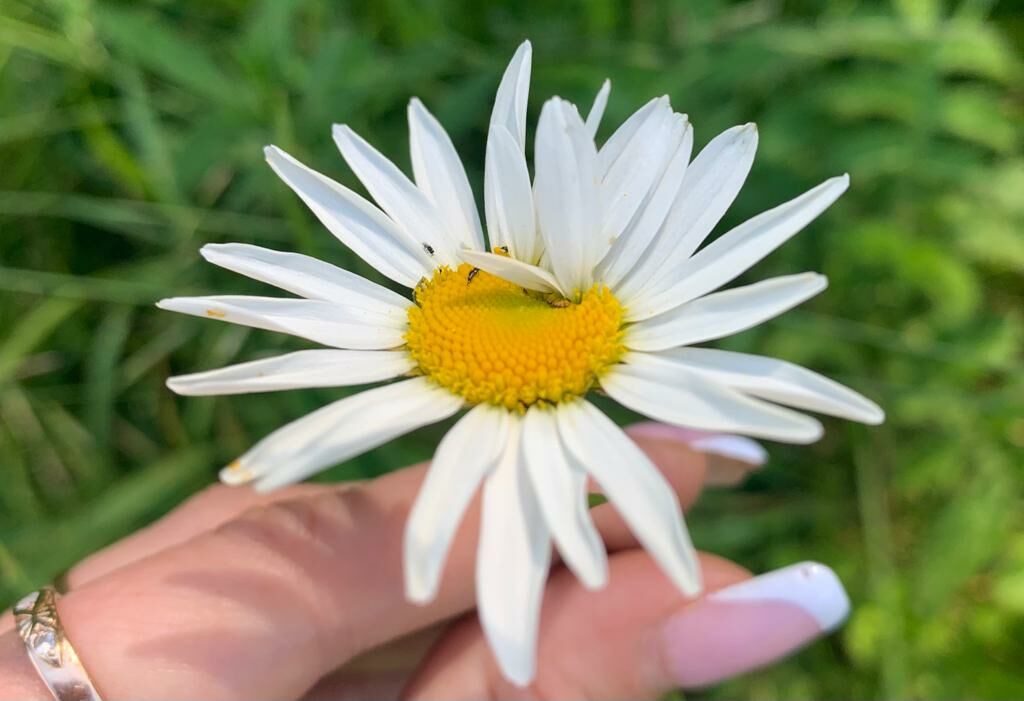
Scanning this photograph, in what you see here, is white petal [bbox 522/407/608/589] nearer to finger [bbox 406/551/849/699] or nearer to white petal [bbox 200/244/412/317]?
white petal [bbox 200/244/412/317]

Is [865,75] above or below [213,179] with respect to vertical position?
below

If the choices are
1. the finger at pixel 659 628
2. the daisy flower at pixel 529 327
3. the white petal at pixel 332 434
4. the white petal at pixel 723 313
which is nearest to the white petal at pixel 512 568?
the daisy flower at pixel 529 327

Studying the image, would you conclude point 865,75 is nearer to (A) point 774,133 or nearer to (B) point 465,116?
(A) point 774,133

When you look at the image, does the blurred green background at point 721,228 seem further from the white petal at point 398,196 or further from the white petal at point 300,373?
the white petal at point 300,373

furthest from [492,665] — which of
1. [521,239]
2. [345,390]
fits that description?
[521,239]

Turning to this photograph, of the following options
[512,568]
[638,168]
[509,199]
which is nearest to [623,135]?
[638,168]

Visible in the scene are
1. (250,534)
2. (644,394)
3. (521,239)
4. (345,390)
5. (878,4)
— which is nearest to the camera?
(644,394)
